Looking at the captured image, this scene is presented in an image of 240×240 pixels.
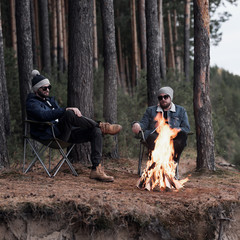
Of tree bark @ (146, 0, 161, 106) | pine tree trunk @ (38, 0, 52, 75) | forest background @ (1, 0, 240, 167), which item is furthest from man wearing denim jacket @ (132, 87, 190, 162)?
pine tree trunk @ (38, 0, 52, 75)

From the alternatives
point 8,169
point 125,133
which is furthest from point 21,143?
point 8,169

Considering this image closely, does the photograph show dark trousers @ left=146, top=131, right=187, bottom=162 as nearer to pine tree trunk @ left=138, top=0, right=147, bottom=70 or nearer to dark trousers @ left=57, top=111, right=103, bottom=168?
dark trousers @ left=57, top=111, right=103, bottom=168

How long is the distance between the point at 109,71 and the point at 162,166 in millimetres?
3780

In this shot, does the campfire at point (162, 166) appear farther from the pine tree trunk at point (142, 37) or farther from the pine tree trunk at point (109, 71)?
the pine tree trunk at point (142, 37)

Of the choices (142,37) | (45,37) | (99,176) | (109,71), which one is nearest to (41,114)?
(99,176)

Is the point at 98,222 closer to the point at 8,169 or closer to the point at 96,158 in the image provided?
the point at 96,158

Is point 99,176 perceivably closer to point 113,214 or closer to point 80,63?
point 113,214

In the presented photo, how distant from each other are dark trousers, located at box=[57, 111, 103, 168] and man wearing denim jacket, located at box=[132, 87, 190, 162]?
0.55m

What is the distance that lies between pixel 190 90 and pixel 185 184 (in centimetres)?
808

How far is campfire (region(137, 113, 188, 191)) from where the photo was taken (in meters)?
4.88

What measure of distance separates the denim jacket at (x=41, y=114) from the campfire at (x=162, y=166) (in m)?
1.36

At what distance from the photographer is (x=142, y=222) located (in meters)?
3.84

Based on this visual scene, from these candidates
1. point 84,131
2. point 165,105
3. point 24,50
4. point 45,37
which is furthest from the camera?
point 45,37

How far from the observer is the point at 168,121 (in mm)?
5855
